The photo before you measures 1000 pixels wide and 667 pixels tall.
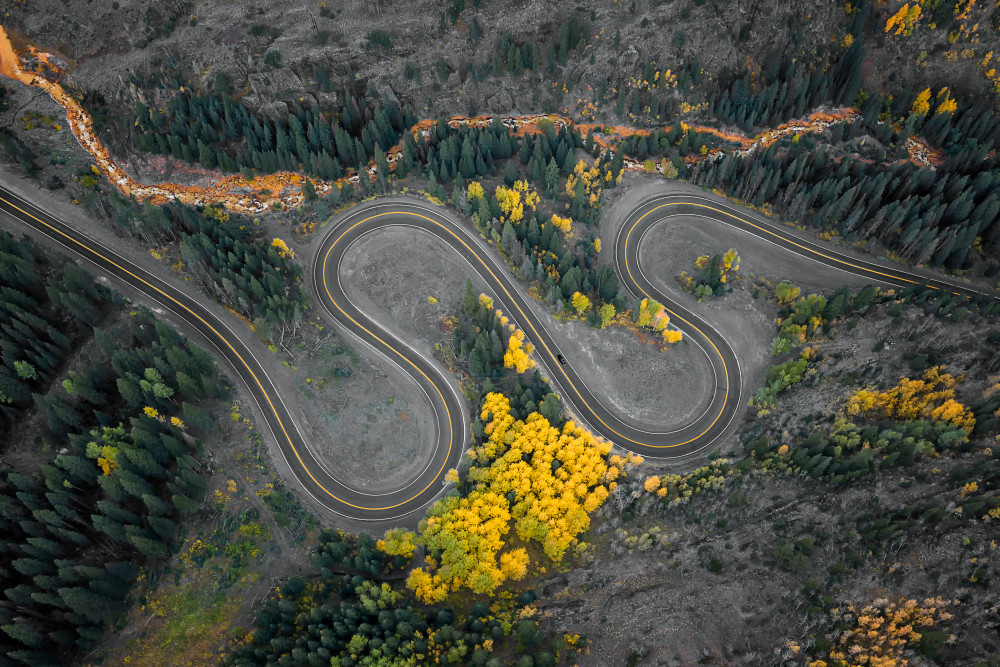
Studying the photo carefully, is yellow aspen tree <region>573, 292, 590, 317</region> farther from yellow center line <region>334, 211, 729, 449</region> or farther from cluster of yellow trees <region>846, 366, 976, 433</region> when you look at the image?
cluster of yellow trees <region>846, 366, 976, 433</region>

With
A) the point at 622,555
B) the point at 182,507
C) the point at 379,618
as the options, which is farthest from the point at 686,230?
the point at 182,507

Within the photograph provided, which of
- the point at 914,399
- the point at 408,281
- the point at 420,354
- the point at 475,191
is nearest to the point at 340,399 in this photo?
the point at 420,354

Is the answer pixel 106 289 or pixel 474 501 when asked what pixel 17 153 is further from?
pixel 474 501

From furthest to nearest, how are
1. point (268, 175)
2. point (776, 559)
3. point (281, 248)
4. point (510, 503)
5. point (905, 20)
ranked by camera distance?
point (905, 20), point (268, 175), point (281, 248), point (510, 503), point (776, 559)

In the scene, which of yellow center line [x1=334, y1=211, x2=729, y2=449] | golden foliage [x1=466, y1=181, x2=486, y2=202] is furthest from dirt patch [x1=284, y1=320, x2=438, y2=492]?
golden foliage [x1=466, y1=181, x2=486, y2=202]

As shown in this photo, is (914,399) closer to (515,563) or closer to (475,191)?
(515,563)

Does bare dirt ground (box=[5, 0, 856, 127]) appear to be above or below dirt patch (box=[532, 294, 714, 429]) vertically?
above
